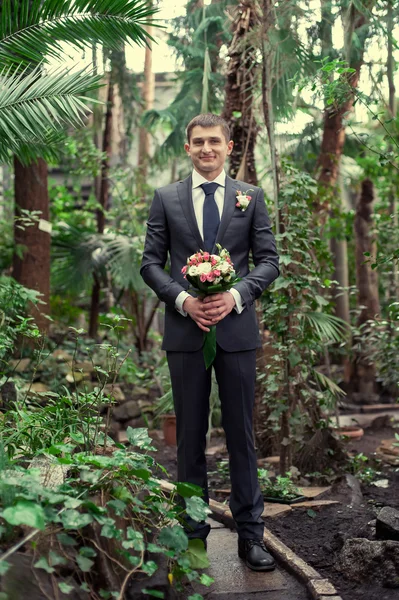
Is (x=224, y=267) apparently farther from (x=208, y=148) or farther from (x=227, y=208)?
(x=208, y=148)

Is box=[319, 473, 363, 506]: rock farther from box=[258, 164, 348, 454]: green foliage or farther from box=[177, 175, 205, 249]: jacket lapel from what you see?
box=[177, 175, 205, 249]: jacket lapel

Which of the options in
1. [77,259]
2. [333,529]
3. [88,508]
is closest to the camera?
[88,508]

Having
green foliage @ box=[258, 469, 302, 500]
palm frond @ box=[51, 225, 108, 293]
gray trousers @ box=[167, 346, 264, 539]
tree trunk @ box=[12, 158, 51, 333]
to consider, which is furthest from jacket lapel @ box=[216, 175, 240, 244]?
palm frond @ box=[51, 225, 108, 293]

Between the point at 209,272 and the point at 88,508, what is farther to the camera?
the point at 209,272

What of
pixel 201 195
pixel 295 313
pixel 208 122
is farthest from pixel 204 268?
pixel 295 313

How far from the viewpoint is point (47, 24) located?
5.09m

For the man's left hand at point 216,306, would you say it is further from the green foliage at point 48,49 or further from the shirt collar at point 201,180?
the green foliage at point 48,49

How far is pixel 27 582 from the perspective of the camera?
2.52 meters

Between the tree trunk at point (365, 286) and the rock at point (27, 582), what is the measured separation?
975 centimetres

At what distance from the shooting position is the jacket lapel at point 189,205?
3.71 metres

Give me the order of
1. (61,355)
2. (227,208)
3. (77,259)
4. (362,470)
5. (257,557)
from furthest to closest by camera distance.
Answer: (77,259) < (61,355) < (362,470) < (227,208) < (257,557)

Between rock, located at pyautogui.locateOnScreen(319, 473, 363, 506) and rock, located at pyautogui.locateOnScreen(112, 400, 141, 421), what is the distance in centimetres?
356

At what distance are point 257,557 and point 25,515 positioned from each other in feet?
5.18

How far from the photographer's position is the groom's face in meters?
3.69
